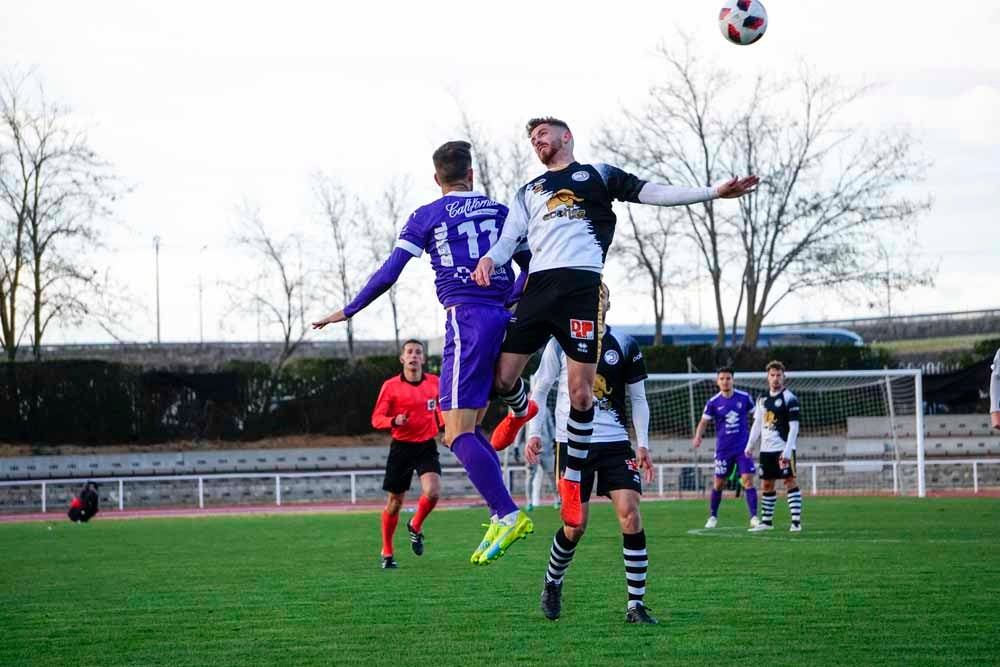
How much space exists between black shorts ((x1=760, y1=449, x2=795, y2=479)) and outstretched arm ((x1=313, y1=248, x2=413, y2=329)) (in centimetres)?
1135

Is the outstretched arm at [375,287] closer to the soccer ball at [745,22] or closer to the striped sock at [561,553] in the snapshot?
the striped sock at [561,553]

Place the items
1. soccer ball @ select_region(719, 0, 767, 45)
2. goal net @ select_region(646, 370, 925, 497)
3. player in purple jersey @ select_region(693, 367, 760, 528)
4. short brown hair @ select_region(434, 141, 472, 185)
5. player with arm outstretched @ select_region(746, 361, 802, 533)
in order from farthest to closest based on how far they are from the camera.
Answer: goal net @ select_region(646, 370, 925, 497) < player in purple jersey @ select_region(693, 367, 760, 528) < player with arm outstretched @ select_region(746, 361, 802, 533) < soccer ball @ select_region(719, 0, 767, 45) < short brown hair @ select_region(434, 141, 472, 185)

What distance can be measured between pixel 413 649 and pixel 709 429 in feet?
96.9

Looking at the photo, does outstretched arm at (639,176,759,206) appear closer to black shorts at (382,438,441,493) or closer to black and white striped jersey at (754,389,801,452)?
black shorts at (382,438,441,493)

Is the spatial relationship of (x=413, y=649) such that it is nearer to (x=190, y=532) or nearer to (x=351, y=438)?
(x=190, y=532)

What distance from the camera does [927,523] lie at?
58.3ft

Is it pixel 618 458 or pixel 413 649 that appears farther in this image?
pixel 618 458

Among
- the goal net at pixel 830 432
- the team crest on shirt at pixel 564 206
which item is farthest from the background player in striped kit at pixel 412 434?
the goal net at pixel 830 432

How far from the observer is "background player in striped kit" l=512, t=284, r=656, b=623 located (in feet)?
26.6

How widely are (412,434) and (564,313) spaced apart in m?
6.41

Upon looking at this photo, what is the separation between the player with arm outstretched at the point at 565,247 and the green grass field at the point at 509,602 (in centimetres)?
164

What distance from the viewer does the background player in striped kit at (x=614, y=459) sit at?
811 centimetres

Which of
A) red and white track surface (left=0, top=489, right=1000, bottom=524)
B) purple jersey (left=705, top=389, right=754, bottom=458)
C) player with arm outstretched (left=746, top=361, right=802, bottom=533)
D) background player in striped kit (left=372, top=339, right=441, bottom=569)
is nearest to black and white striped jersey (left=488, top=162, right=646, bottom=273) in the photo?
background player in striped kit (left=372, top=339, right=441, bottom=569)

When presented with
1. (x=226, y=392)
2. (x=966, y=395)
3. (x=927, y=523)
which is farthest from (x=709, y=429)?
(x=927, y=523)
